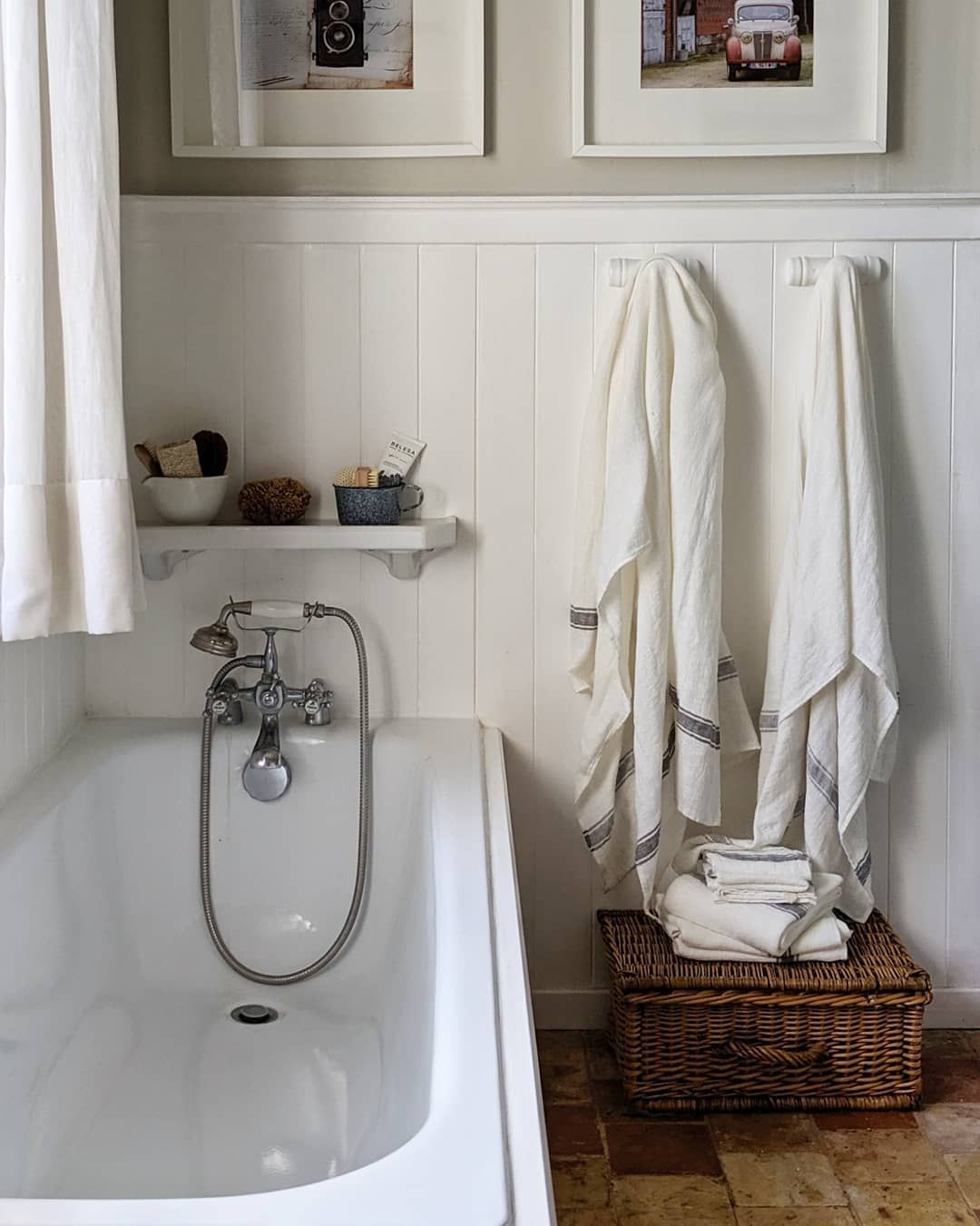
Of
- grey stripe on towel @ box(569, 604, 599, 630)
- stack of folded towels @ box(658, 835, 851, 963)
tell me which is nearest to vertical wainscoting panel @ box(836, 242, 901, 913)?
grey stripe on towel @ box(569, 604, 599, 630)

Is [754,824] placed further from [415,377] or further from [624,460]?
→ [415,377]

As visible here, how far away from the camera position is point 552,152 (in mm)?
2404

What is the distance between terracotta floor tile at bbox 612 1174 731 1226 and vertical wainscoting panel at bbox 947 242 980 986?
80cm

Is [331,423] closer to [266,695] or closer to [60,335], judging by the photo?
[266,695]

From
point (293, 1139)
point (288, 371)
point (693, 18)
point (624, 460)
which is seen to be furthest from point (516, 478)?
point (293, 1139)

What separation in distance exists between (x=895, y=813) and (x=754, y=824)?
0.31 m

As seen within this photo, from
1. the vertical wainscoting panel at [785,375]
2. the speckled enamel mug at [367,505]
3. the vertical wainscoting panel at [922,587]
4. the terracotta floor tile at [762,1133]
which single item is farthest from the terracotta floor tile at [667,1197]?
the speckled enamel mug at [367,505]

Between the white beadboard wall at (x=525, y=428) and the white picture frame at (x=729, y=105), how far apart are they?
4.1 inches

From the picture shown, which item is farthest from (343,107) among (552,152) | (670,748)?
(670,748)

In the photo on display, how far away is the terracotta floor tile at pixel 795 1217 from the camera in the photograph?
1896mm

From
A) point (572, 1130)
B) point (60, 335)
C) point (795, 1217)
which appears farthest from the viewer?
point (572, 1130)

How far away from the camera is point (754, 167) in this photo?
7.90ft

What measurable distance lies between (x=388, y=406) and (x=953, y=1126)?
154 cm

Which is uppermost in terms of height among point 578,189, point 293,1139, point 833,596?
point 578,189
